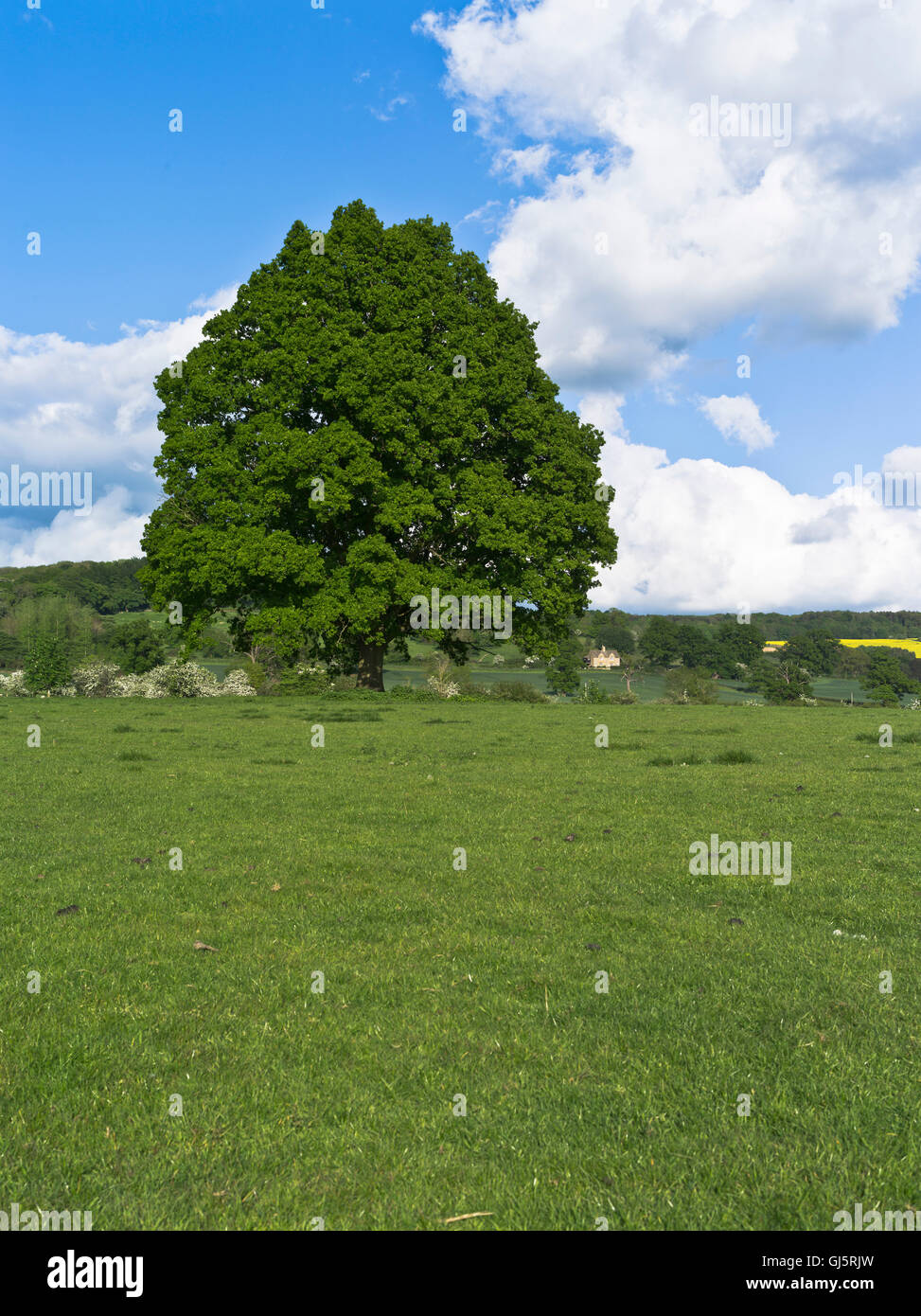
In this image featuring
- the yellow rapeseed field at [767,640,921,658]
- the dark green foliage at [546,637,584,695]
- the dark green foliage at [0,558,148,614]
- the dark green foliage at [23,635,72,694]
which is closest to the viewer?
the dark green foliage at [23,635,72,694]

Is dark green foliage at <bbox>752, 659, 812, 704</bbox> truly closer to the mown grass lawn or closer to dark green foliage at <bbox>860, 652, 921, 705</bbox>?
dark green foliage at <bbox>860, 652, 921, 705</bbox>

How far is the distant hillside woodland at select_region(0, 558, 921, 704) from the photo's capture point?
65.1 m

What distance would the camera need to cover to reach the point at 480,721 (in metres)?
30.5

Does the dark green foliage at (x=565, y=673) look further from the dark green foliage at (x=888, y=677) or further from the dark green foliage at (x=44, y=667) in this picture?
the dark green foliage at (x=44, y=667)

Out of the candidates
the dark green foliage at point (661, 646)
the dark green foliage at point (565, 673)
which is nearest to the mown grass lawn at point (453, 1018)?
the dark green foliage at point (565, 673)

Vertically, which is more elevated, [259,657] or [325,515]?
[325,515]

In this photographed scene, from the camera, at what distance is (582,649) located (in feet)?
299

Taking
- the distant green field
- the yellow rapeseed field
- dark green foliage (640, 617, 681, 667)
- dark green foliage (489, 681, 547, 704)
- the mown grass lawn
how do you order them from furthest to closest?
the yellow rapeseed field
dark green foliage (640, 617, 681, 667)
the distant green field
dark green foliage (489, 681, 547, 704)
the mown grass lawn

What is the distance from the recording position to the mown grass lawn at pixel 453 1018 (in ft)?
12.1

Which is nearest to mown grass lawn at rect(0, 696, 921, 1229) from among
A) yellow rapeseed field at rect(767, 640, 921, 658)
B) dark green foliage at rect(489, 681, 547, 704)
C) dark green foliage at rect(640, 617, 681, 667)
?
dark green foliage at rect(489, 681, 547, 704)

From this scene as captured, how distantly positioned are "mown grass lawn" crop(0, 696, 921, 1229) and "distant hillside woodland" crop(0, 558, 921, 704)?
126 ft
